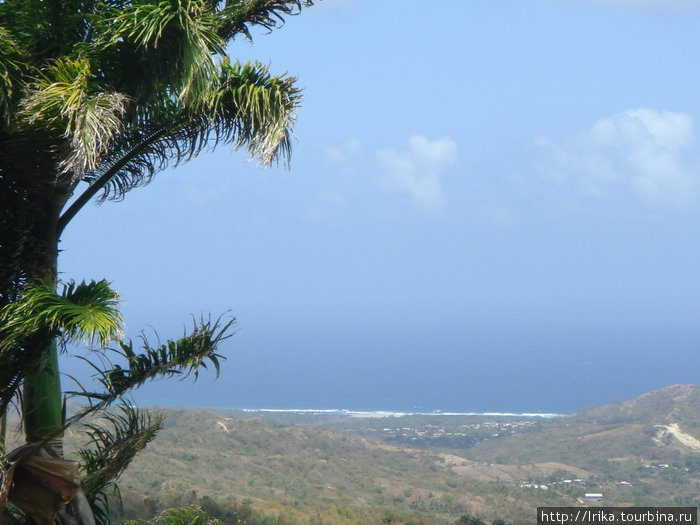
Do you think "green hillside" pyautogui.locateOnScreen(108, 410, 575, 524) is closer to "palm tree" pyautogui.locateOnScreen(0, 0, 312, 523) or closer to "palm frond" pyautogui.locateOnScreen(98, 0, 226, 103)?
"palm tree" pyautogui.locateOnScreen(0, 0, 312, 523)

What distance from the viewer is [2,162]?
450 centimetres

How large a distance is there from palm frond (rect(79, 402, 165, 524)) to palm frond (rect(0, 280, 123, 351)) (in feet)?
3.71

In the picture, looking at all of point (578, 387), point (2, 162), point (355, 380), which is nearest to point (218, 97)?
point (2, 162)

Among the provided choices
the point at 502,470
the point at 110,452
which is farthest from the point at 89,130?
the point at 502,470

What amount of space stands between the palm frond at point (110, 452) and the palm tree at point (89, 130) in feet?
0.05

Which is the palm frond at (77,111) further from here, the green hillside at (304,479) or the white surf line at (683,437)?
the white surf line at (683,437)

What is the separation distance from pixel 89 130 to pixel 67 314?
1.00 metres

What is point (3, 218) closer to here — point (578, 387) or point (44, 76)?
point (44, 76)

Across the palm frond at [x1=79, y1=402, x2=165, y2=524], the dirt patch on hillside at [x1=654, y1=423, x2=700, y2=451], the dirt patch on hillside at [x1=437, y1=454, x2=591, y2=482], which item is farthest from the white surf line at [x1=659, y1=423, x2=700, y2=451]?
the palm frond at [x1=79, y1=402, x2=165, y2=524]

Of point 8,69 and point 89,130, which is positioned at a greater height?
point 8,69

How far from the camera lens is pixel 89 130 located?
3.83 metres

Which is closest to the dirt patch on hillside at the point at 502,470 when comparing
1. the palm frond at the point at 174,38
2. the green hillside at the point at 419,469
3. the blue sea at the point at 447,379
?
the green hillside at the point at 419,469

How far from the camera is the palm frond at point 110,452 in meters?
5.10

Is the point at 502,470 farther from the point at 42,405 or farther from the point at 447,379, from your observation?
the point at 447,379
